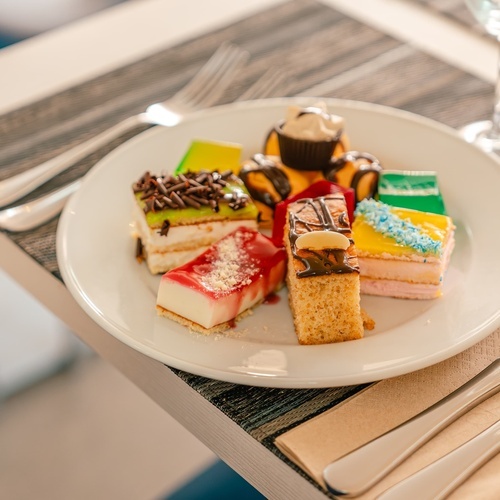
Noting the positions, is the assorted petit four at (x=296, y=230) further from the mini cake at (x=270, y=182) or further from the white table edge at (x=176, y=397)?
the white table edge at (x=176, y=397)

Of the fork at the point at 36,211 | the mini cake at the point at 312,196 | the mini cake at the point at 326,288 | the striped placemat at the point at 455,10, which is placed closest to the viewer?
the mini cake at the point at 326,288

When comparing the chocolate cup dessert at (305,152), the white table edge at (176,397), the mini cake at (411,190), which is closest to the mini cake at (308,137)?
the chocolate cup dessert at (305,152)

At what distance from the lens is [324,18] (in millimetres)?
2328

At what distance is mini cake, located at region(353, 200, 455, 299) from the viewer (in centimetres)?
139

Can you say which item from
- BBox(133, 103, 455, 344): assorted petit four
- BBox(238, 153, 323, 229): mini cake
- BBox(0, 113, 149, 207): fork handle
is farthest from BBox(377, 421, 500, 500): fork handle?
BBox(0, 113, 149, 207): fork handle

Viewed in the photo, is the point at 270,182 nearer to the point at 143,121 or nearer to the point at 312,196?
the point at 312,196

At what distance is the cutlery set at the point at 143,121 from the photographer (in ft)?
5.47

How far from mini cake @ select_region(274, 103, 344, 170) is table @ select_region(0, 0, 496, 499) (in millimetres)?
417

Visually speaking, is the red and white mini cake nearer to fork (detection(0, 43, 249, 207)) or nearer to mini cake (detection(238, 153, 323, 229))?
mini cake (detection(238, 153, 323, 229))

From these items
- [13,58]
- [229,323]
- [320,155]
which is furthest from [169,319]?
[13,58]

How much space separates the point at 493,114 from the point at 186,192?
0.76 m

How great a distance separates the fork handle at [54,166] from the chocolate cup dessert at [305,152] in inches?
17.1

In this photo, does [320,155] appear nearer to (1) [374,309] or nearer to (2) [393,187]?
(2) [393,187]

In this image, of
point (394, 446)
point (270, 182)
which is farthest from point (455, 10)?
point (394, 446)
